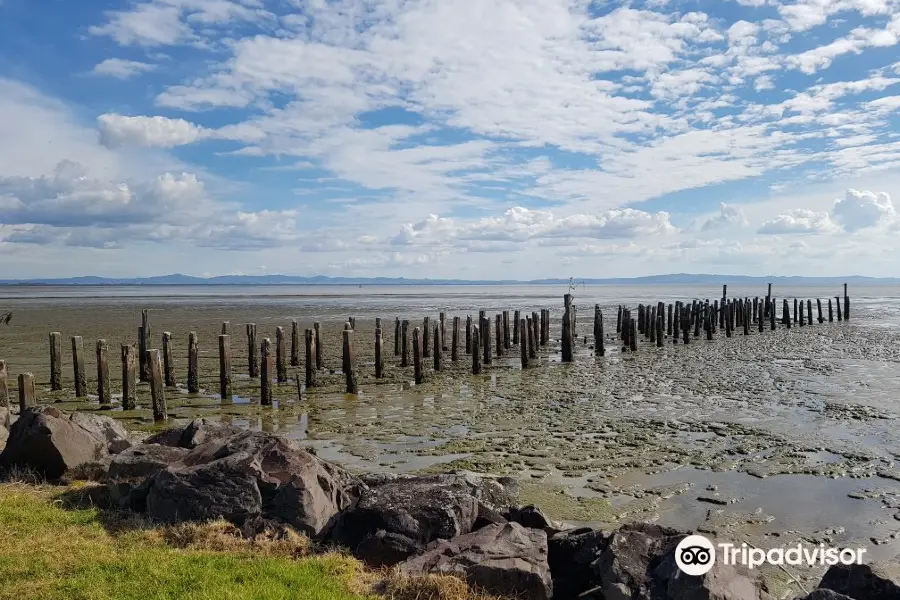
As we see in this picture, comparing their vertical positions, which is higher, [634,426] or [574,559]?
[574,559]

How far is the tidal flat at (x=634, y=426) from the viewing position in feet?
30.5

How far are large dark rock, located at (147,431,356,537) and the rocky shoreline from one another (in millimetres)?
13

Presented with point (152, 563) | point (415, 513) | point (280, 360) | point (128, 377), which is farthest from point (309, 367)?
point (152, 563)

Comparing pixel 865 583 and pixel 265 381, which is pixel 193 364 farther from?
pixel 865 583

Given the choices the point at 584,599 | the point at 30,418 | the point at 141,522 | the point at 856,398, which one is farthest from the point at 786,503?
the point at 30,418

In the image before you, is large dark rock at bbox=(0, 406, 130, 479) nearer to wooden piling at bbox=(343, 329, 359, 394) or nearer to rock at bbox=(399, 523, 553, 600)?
rock at bbox=(399, 523, 553, 600)

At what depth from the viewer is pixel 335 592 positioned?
5684 mm

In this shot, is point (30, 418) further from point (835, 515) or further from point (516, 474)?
point (835, 515)

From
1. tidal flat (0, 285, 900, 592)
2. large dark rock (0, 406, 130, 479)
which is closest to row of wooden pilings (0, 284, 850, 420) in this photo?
tidal flat (0, 285, 900, 592)

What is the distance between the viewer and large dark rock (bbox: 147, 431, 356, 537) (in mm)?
7262

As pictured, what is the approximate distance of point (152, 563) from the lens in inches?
243

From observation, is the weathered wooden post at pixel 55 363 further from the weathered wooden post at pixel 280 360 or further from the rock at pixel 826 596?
the rock at pixel 826 596

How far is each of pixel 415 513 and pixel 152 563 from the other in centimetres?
250

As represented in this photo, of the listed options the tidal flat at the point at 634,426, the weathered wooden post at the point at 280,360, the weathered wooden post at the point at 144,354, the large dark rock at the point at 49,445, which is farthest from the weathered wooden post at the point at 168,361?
the large dark rock at the point at 49,445
